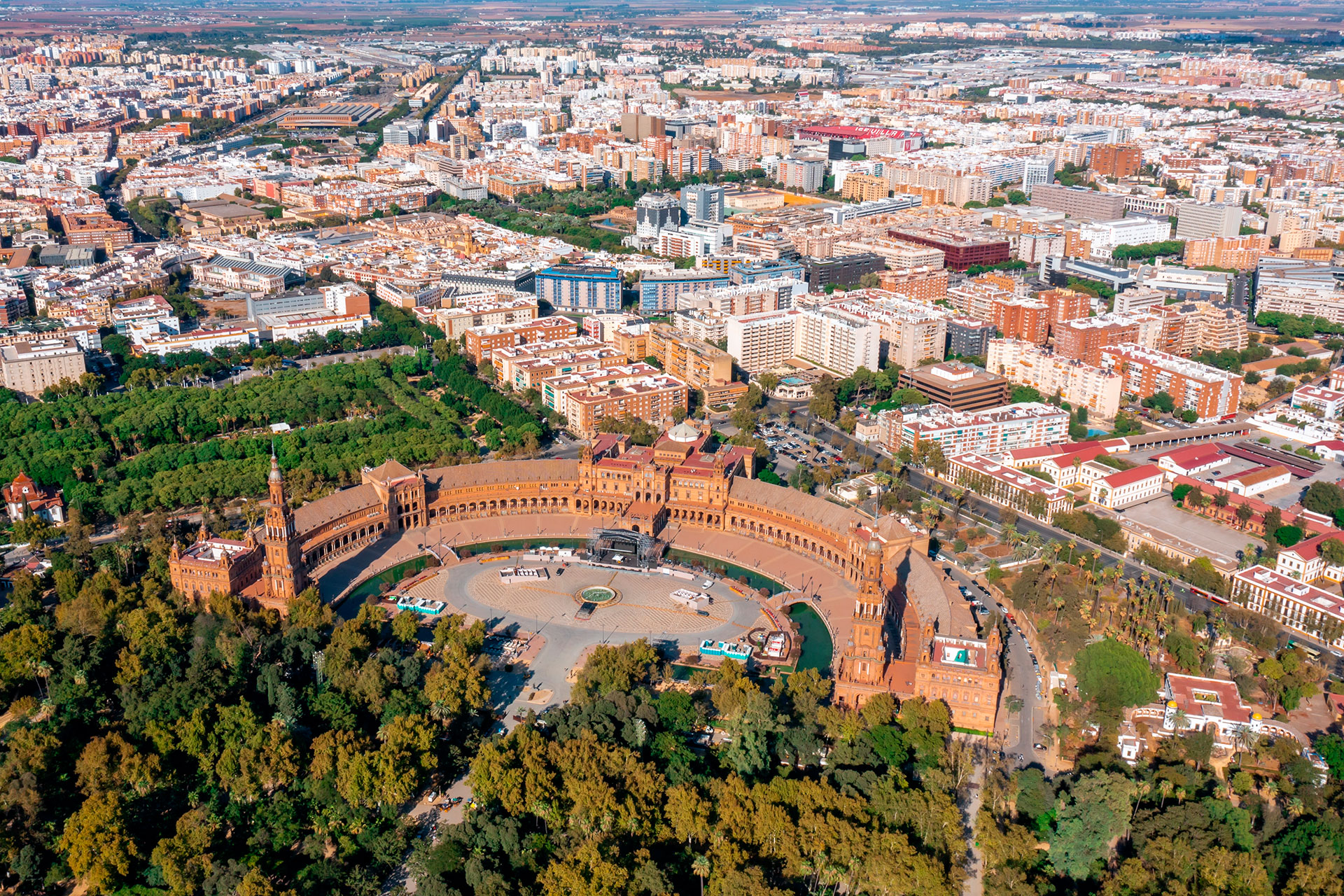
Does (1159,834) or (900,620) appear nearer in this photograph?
(1159,834)

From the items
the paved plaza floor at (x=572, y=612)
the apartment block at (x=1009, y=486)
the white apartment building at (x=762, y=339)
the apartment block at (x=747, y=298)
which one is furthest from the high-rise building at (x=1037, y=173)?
the paved plaza floor at (x=572, y=612)

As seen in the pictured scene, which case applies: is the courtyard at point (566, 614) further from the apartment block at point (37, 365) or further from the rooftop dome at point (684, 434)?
the apartment block at point (37, 365)

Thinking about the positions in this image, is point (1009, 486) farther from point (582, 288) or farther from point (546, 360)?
point (582, 288)

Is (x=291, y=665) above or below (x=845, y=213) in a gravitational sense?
below

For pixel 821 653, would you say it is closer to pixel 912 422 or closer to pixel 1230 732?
pixel 1230 732

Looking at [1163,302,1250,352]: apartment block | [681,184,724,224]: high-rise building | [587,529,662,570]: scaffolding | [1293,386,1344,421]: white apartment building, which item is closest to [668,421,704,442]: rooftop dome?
[587,529,662,570]: scaffolding

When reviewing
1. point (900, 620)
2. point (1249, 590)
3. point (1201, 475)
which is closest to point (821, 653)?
point (900, 620)

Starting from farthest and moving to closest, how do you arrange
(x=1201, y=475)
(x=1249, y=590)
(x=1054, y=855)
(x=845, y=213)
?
1. (x=845, y=213)
2. (x=1201, y=475)
3. (x=1249, y=590)
4. (x=1054, y=855)
